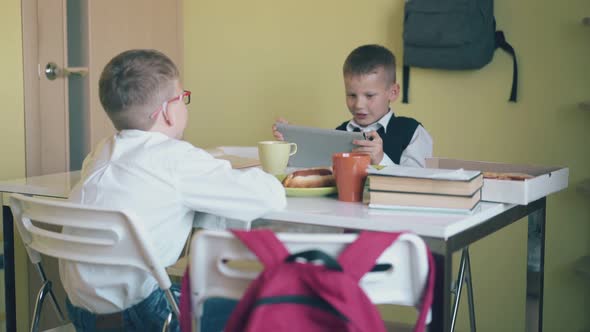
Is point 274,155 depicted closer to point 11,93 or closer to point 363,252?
point 363,252

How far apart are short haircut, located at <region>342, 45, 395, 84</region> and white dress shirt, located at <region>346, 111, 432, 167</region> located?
0.49 feet

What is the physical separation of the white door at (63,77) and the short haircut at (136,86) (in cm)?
138

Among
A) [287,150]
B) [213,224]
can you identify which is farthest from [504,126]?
[213,224]

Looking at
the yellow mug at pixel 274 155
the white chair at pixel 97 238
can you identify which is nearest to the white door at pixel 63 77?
the yellow mug at pixel 274 155

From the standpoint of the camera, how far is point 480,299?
3.02 metres

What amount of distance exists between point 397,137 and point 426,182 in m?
1.08

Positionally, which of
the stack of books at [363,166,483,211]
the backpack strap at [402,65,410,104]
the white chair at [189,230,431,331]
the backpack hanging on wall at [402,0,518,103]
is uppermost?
the backpack hanging on wall at [402,0,518,103]

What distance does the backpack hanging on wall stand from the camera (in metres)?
2.79

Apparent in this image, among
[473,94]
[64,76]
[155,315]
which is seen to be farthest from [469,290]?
[64,76]

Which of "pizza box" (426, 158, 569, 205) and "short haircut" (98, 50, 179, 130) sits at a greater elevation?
"short haircut" (98, 50, 179, 130)

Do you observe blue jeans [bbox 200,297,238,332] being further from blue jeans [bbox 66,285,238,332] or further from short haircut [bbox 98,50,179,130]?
short haircut [bbox 98,50,179,130]

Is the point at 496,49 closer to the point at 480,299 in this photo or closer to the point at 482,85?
the point at 482,85

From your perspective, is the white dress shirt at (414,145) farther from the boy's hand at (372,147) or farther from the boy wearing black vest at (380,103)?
the boy's hand at (372,147)

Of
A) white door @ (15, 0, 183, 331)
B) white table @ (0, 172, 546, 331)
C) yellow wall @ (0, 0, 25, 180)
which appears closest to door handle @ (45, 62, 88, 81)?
white door @ (15, 0, 183, 331)
